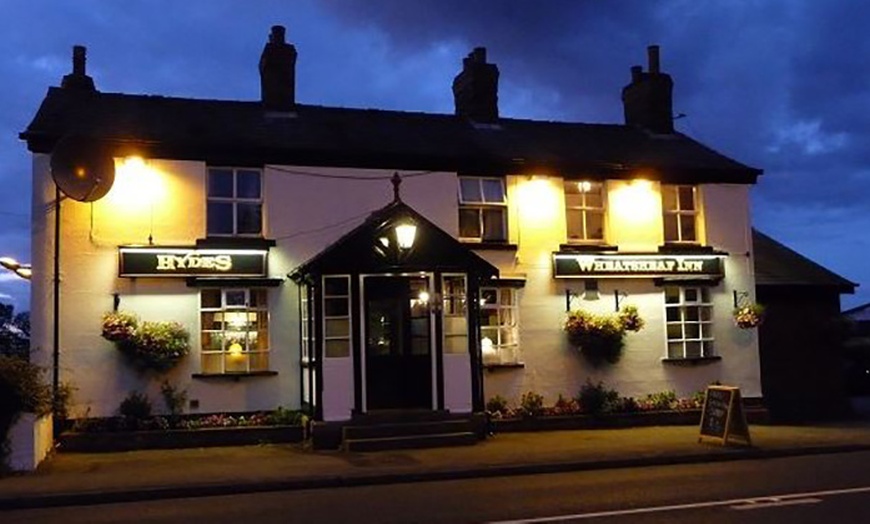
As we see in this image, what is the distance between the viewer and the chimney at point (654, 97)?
2306cm

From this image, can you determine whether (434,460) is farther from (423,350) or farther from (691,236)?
(691,236)

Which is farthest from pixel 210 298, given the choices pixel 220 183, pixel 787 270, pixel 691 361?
pixel 787 270

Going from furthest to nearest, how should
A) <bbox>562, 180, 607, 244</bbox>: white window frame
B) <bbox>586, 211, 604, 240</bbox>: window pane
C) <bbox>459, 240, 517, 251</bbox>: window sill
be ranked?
<bbox>586, 211, 604, 240</bbox>: window pane → <bbox>562, 180, 607, 244</bbox>: white window frame → <bbox>459, 240, 517, 251</bbox>: window sill

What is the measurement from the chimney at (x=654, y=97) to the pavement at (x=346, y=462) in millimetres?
8637

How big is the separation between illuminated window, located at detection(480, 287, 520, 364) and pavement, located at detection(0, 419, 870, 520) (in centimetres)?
182

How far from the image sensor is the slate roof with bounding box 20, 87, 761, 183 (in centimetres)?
1755

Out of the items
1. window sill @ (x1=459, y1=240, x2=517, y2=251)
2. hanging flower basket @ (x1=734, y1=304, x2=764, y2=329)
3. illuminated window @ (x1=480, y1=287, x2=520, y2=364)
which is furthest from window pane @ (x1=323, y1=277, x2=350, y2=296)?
hanging flower basket @ (x1=734, y1=304, x2=764, y2=329)

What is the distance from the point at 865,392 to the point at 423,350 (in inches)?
707

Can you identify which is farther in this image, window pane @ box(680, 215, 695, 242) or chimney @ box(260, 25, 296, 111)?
window pane @ box(680, 215, 695, 242)

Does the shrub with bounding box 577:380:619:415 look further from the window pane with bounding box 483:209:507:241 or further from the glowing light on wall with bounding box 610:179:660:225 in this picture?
the glowing light on wall with bounding box 610:179:660:225

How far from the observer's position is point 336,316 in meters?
16.7

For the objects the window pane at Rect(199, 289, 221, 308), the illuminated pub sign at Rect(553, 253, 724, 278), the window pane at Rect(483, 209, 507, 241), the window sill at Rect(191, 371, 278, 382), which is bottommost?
the window sill at Rect(191, 371, 278, 382)

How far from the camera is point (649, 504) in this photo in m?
10.1

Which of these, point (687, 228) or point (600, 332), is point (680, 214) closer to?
point (687, 228)
